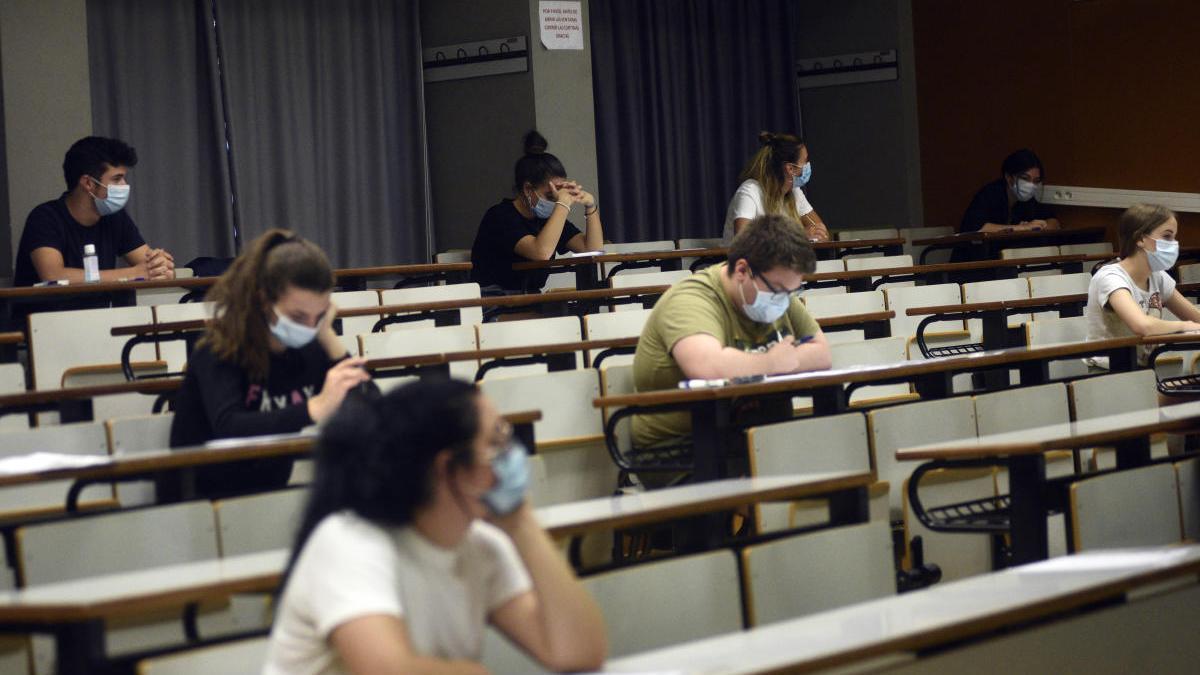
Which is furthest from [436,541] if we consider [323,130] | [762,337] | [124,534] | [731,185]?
[731,185]

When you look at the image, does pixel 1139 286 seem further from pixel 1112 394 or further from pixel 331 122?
pixel 331 122

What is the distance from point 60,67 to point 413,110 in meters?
2.57

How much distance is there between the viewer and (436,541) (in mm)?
2043

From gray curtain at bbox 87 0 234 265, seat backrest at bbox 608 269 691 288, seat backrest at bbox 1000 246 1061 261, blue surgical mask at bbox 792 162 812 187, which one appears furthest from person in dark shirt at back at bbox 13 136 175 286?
seat backrest at bbox 1000 246 1061 261

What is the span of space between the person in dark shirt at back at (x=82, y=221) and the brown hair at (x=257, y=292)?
2614mm

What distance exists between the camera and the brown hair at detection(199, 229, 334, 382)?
137 inches

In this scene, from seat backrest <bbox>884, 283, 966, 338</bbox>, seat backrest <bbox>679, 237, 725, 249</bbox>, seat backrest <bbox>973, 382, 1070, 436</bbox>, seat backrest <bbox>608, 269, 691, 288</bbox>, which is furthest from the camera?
seat backrest <bbox>679, 237, 725, 249</bbox>

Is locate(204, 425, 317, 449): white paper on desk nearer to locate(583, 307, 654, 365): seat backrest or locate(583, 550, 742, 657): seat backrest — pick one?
locate(583, 550, 742, 657): seat backrest

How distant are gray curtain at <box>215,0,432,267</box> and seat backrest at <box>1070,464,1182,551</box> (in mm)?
6264

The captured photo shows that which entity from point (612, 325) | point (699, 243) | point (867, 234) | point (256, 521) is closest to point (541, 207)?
point (612, 325)

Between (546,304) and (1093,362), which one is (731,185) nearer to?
(546,304)

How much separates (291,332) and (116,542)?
83 centimetres

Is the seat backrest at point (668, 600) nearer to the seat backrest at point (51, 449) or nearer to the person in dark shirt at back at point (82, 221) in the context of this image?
the seat backrest at point (51, 449)

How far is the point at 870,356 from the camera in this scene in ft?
16.6
